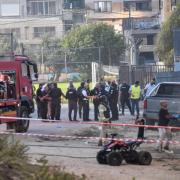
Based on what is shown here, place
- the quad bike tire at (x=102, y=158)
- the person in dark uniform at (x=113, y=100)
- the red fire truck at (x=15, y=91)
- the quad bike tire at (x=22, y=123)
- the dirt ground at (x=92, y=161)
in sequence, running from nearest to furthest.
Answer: the dirt ground at (x=92, y=161), the quad bike tire at (x=102, y=158), the red fire truck at (x=15, y=91), the quad bike tire at (x=22, y=123), the person in dark uniform at (x=113, y=100)

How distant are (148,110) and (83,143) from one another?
13.1 ft

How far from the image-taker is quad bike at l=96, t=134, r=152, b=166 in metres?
12.8

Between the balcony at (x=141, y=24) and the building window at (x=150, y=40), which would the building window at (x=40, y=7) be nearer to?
the building window at (x=150, y=40)

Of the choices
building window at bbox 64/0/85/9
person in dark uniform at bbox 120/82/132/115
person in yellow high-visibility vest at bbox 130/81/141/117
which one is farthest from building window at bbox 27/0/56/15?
person in yellow high-visibility vest at bbox 130/81/141/117

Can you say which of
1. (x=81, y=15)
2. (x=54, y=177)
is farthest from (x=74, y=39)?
(x=54, y=177)

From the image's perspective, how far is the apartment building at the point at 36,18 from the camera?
85.6m

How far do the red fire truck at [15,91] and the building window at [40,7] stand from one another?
74.8 meters

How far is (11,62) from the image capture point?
1967 cm

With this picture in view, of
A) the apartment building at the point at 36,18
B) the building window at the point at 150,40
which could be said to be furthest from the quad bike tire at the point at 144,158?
the apartment building at the point at 36,18

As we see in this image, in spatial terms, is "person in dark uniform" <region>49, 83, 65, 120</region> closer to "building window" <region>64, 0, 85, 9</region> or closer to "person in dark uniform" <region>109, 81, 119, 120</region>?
"person in dark uniform" <region>109, 81, 119, 120</region>

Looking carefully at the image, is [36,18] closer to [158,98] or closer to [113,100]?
[113,100]

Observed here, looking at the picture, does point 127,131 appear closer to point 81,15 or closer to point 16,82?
point 16,82

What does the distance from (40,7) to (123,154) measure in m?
85.1

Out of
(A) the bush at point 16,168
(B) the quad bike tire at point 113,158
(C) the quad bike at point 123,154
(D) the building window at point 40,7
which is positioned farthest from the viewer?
(D) the building window at point 40,7
